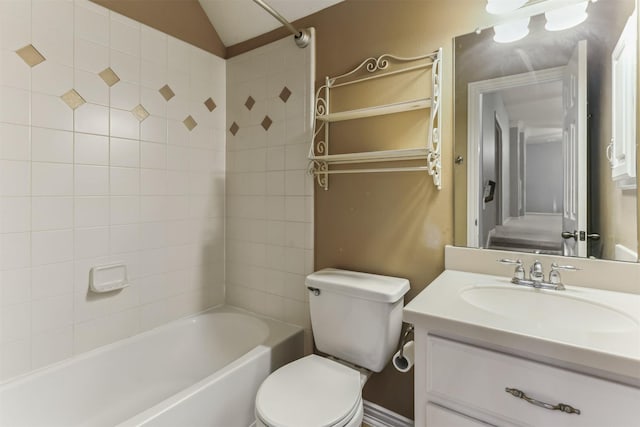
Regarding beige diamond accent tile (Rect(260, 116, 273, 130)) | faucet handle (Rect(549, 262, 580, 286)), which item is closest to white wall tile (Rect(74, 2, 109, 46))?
beige diamond accent tile (Rect(260, 116, 273, 130))

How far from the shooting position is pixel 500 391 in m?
0.83

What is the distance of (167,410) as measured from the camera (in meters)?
1.17

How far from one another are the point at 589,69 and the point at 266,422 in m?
1.72

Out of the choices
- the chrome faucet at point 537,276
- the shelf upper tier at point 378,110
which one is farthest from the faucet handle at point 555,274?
the shelf upper tier at point 378,110

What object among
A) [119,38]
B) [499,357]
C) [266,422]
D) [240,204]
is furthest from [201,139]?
[499,357]

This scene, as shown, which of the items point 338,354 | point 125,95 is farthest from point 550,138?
point 125,95

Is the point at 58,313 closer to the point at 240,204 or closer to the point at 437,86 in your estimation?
the point at 240,204

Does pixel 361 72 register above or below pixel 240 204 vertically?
above

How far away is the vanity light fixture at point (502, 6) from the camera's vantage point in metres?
1.24

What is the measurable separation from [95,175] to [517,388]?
6.32ft

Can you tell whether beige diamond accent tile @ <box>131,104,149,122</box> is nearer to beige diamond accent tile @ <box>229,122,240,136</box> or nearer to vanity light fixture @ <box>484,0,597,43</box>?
beige diamond accent tile @ <box>229,122,240,136</box>

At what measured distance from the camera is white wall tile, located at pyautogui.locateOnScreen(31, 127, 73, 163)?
1.39 meters

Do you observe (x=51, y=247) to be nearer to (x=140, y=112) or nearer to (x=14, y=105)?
(x=14, y=105)

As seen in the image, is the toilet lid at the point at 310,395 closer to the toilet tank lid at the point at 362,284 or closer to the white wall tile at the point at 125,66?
the toilet tank lid at the point at 362,284
